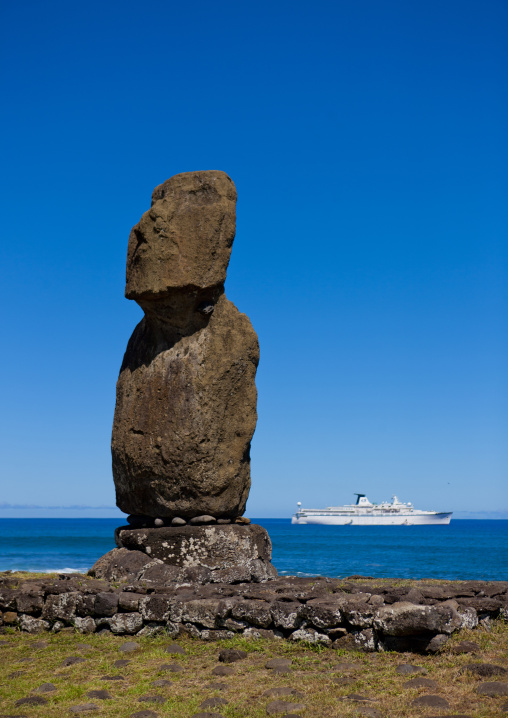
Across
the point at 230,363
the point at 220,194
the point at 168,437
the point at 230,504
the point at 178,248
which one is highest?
the point at 220,194

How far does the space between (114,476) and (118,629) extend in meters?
3.82

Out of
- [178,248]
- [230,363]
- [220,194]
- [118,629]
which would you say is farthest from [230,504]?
[220,194]

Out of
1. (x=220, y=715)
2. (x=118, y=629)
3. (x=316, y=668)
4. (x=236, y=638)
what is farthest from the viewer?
(x=118, y=629)

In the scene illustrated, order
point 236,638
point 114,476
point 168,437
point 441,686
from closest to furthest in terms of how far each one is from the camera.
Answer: point 441,686 → point 236,638 → point 168,437 → point 114,476

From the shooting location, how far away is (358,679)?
6707 mm

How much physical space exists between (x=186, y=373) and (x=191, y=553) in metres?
2.90

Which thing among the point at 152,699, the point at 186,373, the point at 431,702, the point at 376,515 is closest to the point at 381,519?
the point at 376,515

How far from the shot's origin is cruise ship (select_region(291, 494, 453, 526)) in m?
118

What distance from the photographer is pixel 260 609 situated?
27.3ft

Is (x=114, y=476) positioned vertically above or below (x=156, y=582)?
above

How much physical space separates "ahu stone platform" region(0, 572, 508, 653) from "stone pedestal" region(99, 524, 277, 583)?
0.30m

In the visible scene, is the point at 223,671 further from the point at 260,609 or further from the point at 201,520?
the point at 201,520

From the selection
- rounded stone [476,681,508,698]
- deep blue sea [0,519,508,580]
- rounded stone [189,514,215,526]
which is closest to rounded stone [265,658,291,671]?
rounded stone [476,681,508,698]

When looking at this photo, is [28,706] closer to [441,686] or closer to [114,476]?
[441,686]
